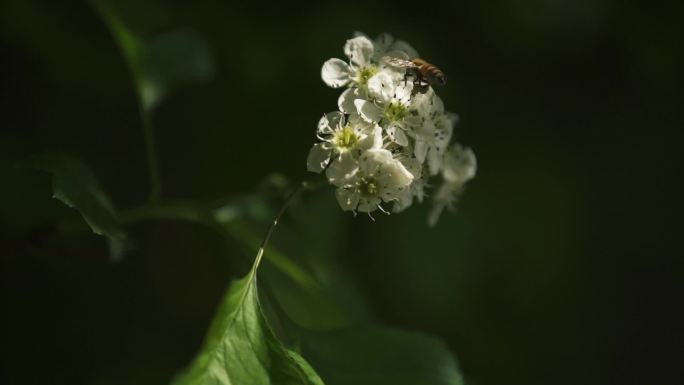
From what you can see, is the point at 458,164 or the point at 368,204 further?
the point at 458,164

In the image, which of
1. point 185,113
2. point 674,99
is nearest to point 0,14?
point 185,113

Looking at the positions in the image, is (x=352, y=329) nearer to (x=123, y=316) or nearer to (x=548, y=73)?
(x=123, y=316)

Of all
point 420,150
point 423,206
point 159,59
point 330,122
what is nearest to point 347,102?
point 330,122

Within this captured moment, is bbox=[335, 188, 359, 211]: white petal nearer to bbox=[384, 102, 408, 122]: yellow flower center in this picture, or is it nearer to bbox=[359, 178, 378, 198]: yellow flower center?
bbox=[359, 178, 378, 198]: yellow flower center

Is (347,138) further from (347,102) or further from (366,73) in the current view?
(366,73)

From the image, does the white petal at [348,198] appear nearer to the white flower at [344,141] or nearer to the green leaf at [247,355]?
the white flower at [344,141]

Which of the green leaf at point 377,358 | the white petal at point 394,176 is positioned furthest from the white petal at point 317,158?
the green leaf at point 377,358
